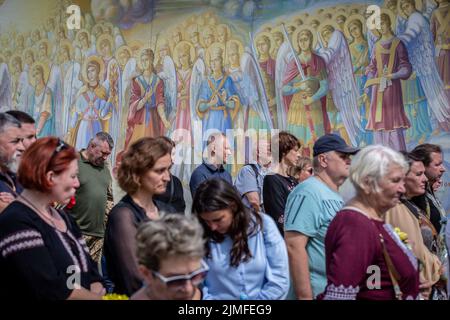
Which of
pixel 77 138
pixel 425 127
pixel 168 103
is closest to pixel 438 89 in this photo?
pixel 425 127

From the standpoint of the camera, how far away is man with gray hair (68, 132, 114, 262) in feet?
25.2

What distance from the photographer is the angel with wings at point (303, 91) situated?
Result: 11.5m

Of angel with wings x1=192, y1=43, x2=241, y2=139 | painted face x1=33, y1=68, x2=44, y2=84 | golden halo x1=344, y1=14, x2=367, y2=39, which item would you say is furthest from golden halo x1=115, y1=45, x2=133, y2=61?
golden halo x1=344, y1=14, x2=367, y2=39

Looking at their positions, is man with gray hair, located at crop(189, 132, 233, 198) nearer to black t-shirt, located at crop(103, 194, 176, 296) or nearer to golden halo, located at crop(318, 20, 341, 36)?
black t-shirt, located at crop(103, 194, 176, 296)

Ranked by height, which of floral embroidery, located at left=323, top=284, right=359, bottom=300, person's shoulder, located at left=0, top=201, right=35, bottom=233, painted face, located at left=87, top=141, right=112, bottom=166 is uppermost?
painted face, located at left=87, top=141, right=112, bottom=166

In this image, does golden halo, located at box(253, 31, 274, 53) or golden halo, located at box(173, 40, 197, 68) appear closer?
golden halo, located at box(253, 31, 274, 53)

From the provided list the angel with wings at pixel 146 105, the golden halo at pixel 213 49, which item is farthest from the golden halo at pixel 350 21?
the angel with wings at pixel 146 105

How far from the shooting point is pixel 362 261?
138 inches

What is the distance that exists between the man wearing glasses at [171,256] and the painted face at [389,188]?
1157 mm

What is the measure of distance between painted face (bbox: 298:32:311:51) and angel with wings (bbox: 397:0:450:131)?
1.45 metres

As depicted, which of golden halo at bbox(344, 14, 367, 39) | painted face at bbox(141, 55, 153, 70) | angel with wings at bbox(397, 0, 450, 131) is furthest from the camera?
painted face at bbox(141, 55, 153, 70)

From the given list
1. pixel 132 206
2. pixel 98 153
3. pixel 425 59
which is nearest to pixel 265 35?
pixel 425 59

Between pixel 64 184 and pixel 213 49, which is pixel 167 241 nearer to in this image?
pixel 64 184

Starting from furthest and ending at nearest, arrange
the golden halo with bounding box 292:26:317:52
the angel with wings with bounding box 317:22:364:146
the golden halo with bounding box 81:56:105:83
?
the golden halo with bounding box 81:56:105:83, the golden halo with bounding box 292:26:317:52, the angel with wings with bounding box 317:22:364:146
